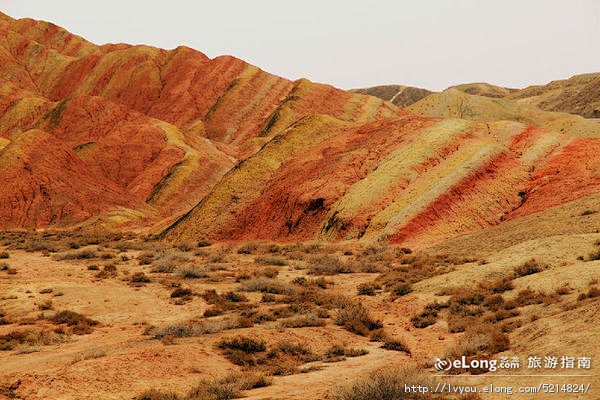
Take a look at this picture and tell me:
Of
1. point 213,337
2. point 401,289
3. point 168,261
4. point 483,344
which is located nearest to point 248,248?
point 168,261

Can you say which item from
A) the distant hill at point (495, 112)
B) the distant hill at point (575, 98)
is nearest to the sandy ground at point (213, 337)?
the distant hill at point (495, 112)

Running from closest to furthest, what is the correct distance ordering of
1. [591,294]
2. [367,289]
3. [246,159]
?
[591,294] < [367,289] < [246,159]

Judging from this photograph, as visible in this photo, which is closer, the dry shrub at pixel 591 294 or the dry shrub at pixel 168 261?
the dry shrub at pixel 591 294

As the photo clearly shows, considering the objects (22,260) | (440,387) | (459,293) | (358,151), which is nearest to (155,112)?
(358,151)

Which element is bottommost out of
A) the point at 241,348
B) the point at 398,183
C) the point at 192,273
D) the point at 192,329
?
the point at 241,348

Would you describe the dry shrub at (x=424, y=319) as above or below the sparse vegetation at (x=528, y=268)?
below

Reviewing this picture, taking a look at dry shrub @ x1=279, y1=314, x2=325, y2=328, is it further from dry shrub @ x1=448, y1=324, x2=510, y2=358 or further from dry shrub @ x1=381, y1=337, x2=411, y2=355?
dry shrub @ x1=448, y1=324, x2=510, y2=358

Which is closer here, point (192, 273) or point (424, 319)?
point (424, 319)

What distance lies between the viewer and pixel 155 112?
10888 cm

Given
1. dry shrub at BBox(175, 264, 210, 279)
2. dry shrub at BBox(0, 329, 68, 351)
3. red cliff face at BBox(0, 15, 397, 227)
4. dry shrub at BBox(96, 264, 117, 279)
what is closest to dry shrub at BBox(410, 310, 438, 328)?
dry shrub at BBox(0, 329, 68, 351)

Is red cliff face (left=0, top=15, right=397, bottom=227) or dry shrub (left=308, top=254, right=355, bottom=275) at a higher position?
red cliff face (left=0, top=15, right=397, bottom=227)

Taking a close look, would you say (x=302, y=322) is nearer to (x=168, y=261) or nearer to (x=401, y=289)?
(x=401, y=289)

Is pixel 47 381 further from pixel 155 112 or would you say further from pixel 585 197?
pixel 155 112

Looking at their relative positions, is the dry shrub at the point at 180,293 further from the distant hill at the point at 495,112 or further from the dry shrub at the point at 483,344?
the distant hill at the point at 495,112
